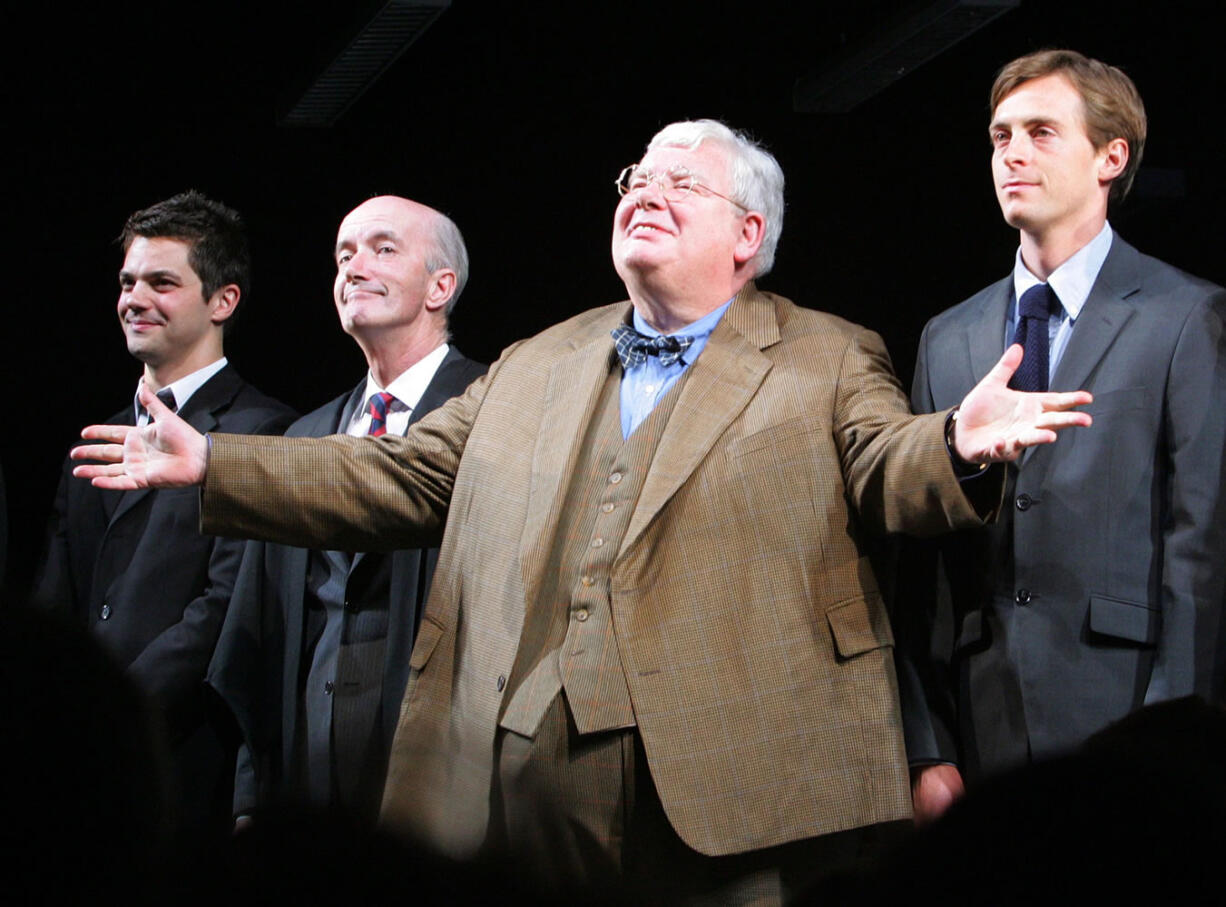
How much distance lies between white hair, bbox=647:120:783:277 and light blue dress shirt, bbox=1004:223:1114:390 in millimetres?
480

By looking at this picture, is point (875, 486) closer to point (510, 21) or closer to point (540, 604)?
point (540, 604)

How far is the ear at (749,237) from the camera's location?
9.32 feet

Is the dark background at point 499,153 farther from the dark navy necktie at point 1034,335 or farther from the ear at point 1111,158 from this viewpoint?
the dark navy necktie at point 1034,335

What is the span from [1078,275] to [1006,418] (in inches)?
23.2

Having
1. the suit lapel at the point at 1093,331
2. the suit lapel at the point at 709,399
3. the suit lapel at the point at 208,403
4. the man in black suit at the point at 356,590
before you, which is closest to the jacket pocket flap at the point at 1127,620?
the suit lapel at the point at 1093,331

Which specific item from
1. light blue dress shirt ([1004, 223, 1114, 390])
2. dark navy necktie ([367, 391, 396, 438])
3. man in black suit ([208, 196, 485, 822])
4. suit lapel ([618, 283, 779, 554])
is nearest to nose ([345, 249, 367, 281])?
man in black suit ([208, 196, 485, 822])

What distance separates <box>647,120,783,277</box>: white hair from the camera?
112 inches

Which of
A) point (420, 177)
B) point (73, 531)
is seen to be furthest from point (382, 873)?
point (420, 177)

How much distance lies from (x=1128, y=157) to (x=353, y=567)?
1660 mm

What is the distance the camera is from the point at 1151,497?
2447mm

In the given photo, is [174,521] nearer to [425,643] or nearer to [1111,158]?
[425,643]

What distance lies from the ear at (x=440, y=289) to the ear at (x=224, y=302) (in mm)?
630

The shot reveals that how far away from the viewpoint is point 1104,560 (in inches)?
95.7

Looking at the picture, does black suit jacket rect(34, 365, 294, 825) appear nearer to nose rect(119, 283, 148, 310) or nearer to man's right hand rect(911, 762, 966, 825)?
nose rect(119, 283, 148, 310)
